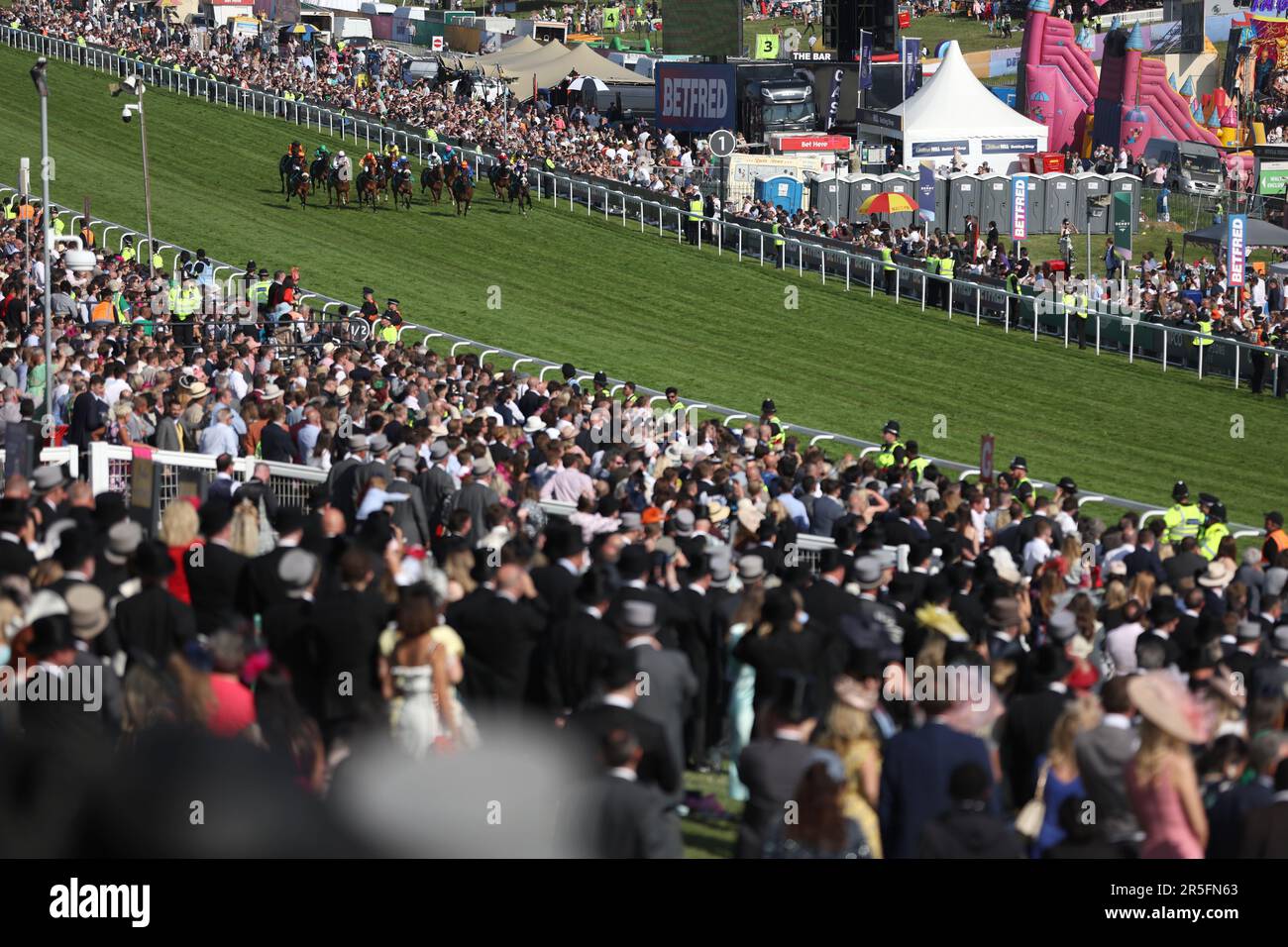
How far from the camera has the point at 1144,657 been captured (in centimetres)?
866

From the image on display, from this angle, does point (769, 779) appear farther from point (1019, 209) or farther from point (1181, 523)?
point (1019, 209)

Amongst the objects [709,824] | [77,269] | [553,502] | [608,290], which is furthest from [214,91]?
[709,824]

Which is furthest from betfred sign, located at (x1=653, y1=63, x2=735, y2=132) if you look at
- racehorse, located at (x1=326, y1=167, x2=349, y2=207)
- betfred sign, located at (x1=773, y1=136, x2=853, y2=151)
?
racehorse, located at (x1=326, y1=167, x2=349, y2=207)

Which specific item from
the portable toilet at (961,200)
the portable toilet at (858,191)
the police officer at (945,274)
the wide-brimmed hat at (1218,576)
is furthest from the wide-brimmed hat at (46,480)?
the portable toilet at (961,200)

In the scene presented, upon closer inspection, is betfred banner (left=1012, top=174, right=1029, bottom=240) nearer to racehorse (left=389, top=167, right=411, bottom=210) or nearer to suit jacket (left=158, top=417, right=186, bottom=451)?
racehorse (left=389, top=167, right=411, bottom=210)

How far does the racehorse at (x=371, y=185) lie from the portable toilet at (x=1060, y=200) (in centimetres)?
1438

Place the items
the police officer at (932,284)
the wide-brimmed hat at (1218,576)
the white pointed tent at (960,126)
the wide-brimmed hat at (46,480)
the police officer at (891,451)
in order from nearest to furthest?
1. the wide-brimmed hat at (46,480)
2. the wide-brimmed hat at (1218,576)
3. the police officer at (891,451)
4. the police officer at (932,284)
5. the white pointed tent at (960,126)

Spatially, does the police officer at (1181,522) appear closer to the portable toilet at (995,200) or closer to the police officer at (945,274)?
the police officer at (945,274)

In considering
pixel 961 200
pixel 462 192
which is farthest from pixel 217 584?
pixel 961 200

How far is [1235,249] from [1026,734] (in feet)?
86.9

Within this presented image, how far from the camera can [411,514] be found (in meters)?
12.6

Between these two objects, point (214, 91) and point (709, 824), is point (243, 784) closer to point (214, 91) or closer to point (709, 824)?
point (709, 824)

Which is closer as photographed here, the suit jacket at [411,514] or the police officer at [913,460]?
the suit jacket at [411,514]

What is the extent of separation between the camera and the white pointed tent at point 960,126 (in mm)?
43531
